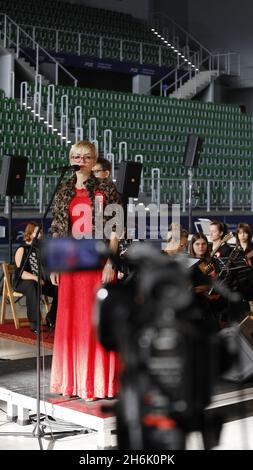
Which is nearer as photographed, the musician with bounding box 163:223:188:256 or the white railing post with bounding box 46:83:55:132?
the musician with bounding box 163:223:188:256

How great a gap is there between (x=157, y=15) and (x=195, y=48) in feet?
5.02

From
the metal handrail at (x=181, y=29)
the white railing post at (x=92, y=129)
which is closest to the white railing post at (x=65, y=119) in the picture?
the white railing post at (x=92, y=129)

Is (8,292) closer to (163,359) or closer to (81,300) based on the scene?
(81,300)

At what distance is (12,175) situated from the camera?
1021 cm

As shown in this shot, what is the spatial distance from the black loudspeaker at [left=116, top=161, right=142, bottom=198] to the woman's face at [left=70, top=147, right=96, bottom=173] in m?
6.91

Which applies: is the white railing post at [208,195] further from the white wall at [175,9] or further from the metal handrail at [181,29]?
Answer: the white wall at [175,9]

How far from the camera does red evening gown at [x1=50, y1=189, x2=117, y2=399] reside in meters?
4.40

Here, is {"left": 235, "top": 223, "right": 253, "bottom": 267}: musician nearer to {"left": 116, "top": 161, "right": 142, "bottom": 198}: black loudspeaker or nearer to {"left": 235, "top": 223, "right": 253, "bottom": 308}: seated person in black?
{"left": 235, "top": 223, "right": 253, "bottom": 308}: seated person in black

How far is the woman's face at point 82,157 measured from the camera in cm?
425

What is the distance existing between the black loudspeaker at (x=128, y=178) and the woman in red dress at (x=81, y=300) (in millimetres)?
6808

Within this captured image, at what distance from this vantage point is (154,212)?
13.8m

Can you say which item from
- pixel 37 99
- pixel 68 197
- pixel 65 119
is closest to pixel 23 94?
pixel 37 99

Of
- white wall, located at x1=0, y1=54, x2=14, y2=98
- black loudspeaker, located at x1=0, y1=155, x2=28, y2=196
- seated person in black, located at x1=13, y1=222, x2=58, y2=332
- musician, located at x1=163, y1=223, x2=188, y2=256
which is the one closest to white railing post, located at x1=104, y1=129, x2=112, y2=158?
white wall, located at x1=0, y1=54, x2=14, y2=98

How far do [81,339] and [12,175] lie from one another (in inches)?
239
